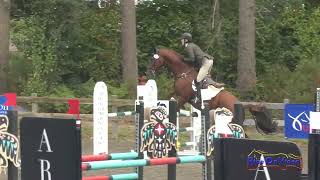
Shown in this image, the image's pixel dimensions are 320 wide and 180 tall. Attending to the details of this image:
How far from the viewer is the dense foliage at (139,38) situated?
24.6m

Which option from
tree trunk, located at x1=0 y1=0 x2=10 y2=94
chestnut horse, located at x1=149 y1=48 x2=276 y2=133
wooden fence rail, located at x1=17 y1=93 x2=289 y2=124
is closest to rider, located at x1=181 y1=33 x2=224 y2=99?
chestnut horse, located at x1=149 y1=48 x2=276 y2=133

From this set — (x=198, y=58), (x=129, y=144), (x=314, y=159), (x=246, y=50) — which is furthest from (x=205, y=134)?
(x=246, y=50)

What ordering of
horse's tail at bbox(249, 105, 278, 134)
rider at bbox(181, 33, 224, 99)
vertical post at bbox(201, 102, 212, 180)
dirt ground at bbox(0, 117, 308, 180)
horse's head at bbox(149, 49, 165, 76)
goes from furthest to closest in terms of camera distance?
horse's head at bbox(149, 49, 165, 76) < rider at bbox(181, 33, 224, 99) < horse's tail at bbox(249, 105, 278, 134) < dirt ground at bbox(0, 117, 308, 180) < vertical post at bbox(201, 102, 212, 180)

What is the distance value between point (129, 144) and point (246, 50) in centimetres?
1086

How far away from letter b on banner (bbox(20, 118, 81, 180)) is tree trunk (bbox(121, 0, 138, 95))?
1856 cm

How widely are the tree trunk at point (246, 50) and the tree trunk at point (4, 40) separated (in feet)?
26.9

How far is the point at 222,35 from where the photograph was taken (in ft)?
91.7

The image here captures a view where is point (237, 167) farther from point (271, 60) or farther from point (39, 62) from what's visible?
point (271, 60)

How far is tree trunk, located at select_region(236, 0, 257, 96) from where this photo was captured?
25094mm

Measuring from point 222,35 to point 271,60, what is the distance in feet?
7.50

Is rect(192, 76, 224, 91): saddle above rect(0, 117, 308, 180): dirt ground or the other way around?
above

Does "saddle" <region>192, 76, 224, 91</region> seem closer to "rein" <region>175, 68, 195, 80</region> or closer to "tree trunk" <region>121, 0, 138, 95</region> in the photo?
"rein" <region>175, 68, 195, 80</region>

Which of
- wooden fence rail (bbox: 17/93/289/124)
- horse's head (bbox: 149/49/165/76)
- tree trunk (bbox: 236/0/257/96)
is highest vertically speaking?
tree trunk (bbox: 236/0/257/96)

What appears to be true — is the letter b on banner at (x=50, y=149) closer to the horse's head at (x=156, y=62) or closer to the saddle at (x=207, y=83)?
the saddle at (x=207, y=83)
